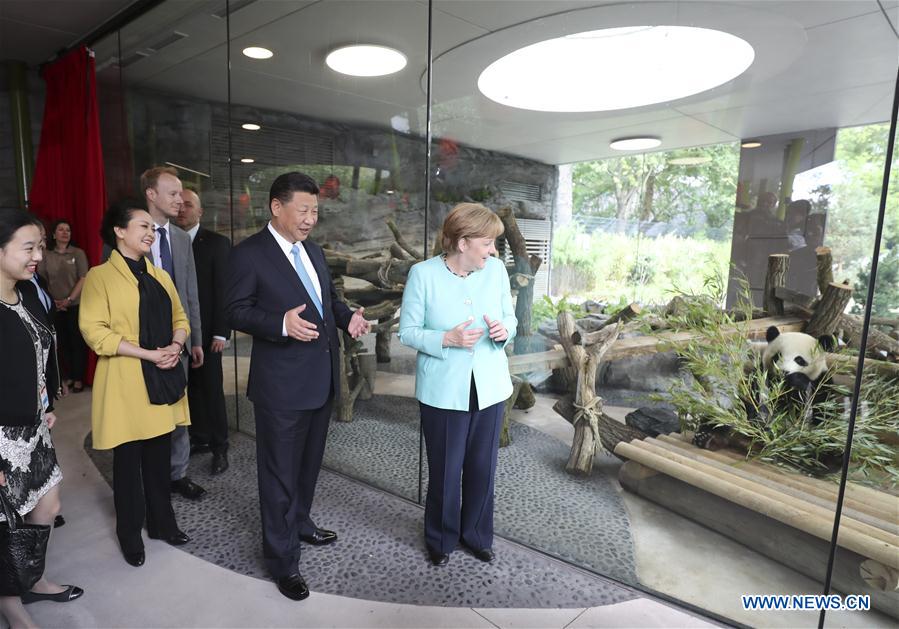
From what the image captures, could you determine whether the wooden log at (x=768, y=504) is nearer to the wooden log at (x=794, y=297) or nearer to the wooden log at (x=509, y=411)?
the wooden log at (x=509, y=411)

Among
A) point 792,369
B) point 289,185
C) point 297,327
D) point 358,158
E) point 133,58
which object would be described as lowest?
point 792,369

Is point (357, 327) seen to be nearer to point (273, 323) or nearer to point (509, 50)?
point (273, 323)

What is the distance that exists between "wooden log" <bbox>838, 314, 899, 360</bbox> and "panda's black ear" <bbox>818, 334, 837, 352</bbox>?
0.12 ft

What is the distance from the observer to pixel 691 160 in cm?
206

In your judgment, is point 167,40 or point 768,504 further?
point 167,40

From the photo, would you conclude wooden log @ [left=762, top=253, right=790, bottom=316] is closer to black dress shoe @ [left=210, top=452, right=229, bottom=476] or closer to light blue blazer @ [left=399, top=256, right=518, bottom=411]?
light blue blazer @ [left=399, top=256, right=518, bottom=411]

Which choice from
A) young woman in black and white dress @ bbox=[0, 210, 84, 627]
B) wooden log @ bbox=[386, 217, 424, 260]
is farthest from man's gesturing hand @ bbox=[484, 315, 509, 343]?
young woman in black and white dress @ bbox=[0, 210, 84, 627]

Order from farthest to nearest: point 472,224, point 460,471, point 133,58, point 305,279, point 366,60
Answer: point 133,58, point 366,60, point 460,471, point 305,279, point 472,224

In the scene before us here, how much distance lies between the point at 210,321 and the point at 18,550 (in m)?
1.65

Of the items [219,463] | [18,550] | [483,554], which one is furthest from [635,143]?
[219,463]

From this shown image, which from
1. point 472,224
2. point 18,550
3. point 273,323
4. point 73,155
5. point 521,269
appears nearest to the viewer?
point 18,550

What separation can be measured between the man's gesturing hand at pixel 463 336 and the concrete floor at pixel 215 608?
40.5 inches

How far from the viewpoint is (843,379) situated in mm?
1768

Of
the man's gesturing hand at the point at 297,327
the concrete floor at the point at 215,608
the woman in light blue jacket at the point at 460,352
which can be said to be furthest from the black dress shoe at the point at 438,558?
the man's gesturing hand at the point at 297,327
